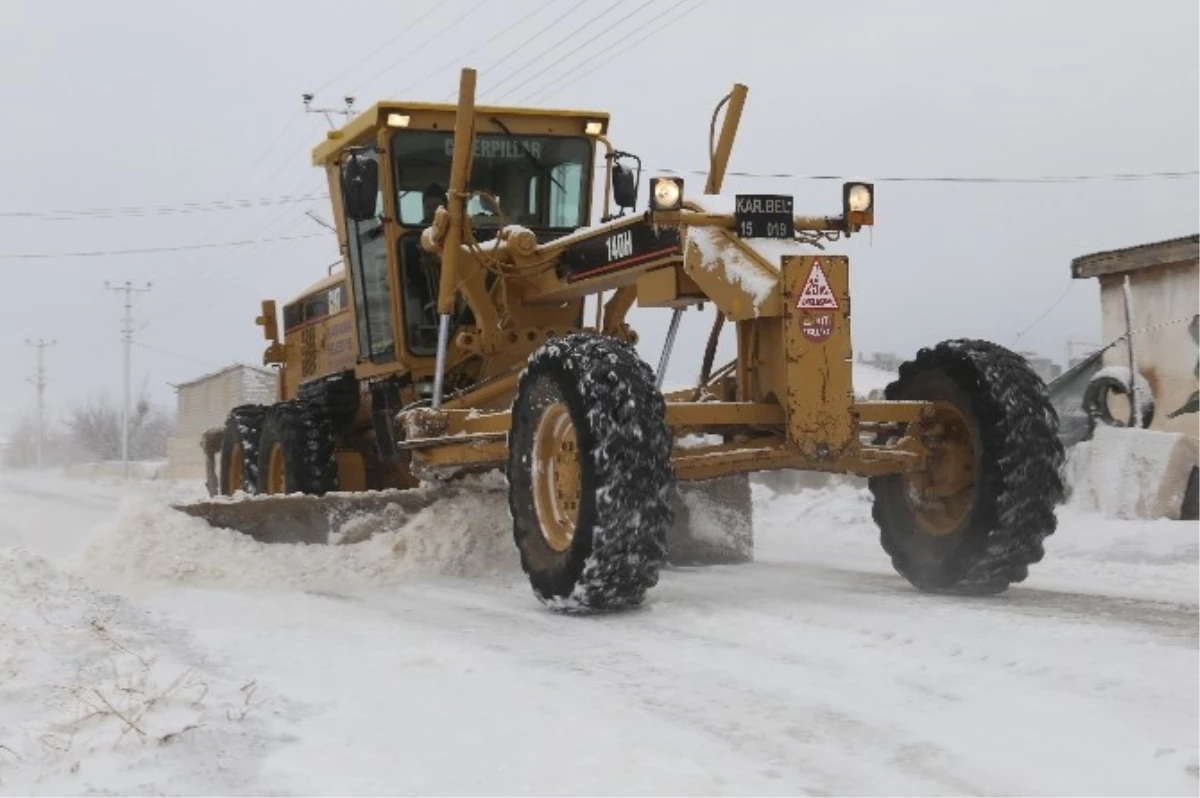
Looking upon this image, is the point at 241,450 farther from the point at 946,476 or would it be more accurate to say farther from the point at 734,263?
the point at 946,476

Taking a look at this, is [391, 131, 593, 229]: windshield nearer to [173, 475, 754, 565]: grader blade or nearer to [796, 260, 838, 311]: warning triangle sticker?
[173, 475, 754, 565]: grader blade

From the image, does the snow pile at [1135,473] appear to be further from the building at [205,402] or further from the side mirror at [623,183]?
the building at [205,402]

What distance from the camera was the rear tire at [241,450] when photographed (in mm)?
10289

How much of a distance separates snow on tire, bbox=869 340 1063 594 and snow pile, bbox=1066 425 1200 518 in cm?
444

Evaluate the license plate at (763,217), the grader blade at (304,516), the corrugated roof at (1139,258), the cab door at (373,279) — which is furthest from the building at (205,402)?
the license plate at (763,217)

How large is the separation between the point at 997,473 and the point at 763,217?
1.57 m

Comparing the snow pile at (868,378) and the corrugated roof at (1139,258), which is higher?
the corrugated roof at (1139,258)

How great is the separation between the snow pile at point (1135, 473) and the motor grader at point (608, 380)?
367cm

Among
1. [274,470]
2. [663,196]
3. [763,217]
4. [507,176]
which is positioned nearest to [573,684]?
[663,196]

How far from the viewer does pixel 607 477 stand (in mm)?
5344

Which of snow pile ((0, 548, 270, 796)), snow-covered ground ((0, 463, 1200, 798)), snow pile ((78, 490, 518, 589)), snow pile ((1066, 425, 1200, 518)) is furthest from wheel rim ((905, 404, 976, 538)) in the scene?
snow pile ((1066, 425, 1200, 518))

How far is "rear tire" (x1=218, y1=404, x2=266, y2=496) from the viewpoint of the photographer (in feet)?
33.8

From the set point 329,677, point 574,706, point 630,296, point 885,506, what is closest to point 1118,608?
point 885,506

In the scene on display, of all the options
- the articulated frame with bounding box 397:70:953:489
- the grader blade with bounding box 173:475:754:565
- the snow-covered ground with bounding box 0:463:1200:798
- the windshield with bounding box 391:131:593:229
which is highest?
the windshield with bounding box 391:131:593:229
